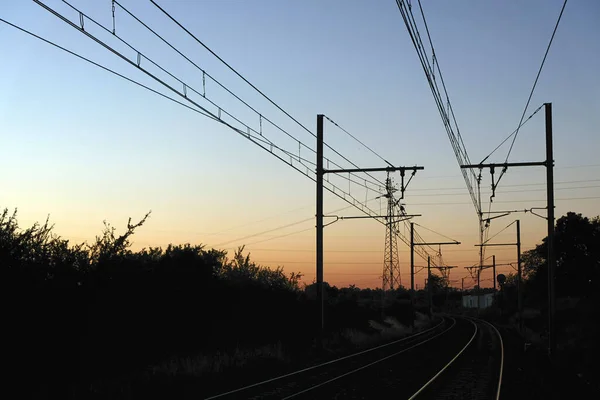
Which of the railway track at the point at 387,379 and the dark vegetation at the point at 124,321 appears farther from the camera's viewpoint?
the railway track at the point at 387,379

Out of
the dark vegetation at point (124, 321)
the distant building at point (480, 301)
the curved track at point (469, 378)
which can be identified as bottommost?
the distant building at point (480, 301)

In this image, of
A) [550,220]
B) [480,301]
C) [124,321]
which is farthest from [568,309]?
[480,301]

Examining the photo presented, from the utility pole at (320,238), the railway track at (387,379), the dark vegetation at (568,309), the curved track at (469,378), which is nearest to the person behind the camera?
the railway track at (387,379)

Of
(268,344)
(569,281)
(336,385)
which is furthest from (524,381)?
(569,281)

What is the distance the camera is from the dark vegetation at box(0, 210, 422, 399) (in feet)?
50.8

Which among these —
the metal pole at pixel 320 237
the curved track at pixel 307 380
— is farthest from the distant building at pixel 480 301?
the curved track at pixel 307 380

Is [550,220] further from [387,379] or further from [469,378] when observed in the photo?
[387,379]

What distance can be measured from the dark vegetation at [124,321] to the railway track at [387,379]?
181cm

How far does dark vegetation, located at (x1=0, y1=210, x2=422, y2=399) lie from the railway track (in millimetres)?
1810

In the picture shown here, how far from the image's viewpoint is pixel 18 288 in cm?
1533

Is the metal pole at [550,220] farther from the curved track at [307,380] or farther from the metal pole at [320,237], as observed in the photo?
the metal pole at [320,237]

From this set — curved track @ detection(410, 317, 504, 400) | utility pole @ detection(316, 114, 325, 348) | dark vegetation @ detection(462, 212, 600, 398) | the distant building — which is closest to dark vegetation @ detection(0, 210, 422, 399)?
utility pole @ detection(316, 114, 325, 348)

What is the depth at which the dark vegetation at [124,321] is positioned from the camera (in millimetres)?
15484

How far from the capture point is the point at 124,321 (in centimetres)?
1942
